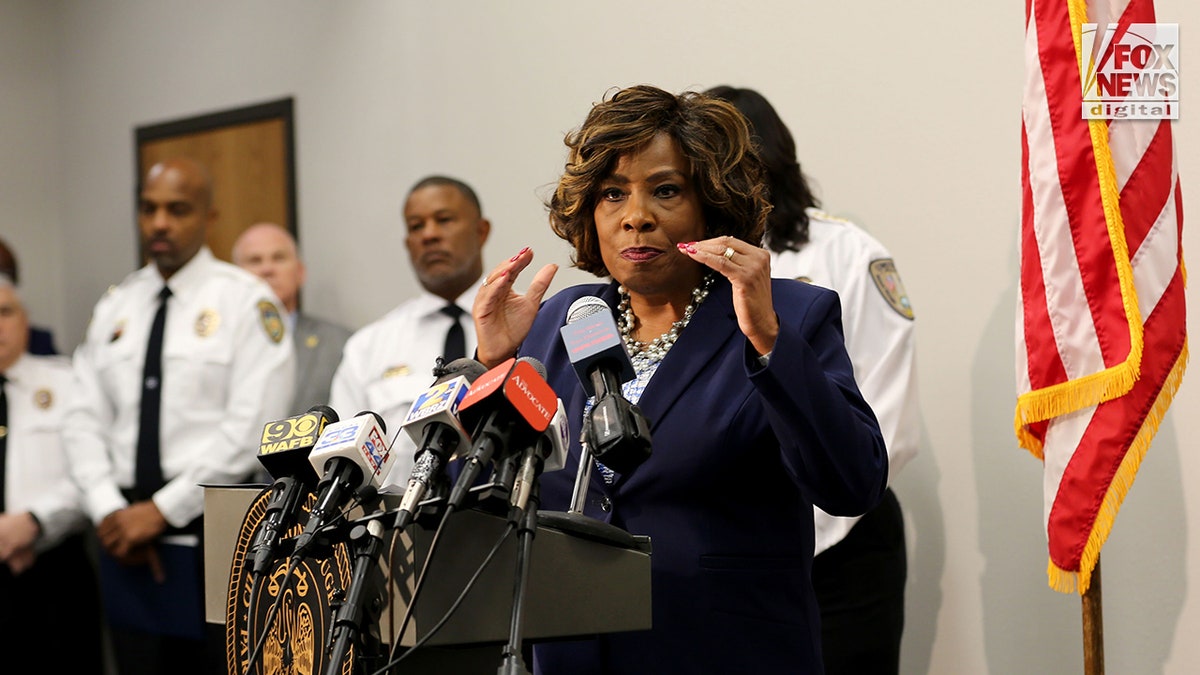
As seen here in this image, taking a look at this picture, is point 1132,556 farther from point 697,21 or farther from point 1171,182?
point 697,21

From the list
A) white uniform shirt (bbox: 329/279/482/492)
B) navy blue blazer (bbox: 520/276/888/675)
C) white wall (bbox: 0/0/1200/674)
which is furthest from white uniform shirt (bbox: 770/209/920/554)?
white uniform shirt (bbox: 329/279/482/492)

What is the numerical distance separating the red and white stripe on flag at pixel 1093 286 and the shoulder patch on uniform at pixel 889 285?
33 centimetres

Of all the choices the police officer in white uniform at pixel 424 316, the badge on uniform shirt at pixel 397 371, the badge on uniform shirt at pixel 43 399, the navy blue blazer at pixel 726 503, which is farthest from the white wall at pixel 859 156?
the navy blue blazer at pixel 726 503

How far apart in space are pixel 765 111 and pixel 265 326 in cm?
227

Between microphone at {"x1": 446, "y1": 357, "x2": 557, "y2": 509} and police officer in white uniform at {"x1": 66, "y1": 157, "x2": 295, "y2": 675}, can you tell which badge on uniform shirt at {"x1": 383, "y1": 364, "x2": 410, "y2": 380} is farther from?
microphone at {"x1": 446, "y1": 357, "x2": 557, "y2": 509}

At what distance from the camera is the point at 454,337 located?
423cm

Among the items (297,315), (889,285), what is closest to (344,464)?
(889,285)

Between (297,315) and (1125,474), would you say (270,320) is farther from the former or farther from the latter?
(1125,474)

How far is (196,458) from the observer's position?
4355 millimetres

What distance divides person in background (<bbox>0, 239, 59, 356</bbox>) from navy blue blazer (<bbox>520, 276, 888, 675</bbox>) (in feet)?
16.5

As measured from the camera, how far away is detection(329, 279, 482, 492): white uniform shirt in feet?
13.4

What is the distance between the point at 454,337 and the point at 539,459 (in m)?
2.84

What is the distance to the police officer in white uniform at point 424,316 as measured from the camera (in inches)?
164

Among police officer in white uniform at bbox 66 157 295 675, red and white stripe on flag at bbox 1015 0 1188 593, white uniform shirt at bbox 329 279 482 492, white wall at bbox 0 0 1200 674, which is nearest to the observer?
red and white stripe on flag at bbox 1015 0 1188 593
